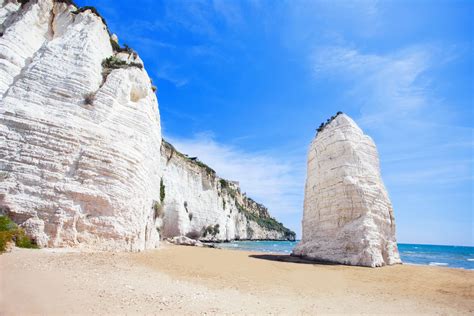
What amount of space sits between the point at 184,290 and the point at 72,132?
7.87m

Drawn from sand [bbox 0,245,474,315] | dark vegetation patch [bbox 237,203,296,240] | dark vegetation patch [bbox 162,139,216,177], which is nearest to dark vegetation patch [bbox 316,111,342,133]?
sand [bbox 0,245,474,315]

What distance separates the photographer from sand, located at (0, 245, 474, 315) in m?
4.70

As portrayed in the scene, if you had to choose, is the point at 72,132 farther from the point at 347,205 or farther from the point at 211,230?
the point at 211,230

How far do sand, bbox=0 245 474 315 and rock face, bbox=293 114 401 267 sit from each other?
157 inches

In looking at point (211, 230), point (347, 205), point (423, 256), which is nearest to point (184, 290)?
point (347, 205)

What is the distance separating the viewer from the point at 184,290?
20.7 feet

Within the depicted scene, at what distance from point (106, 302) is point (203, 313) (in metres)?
1.69

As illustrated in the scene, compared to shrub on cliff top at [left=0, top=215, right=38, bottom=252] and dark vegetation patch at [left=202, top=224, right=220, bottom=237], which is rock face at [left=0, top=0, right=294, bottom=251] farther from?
dark vegetation patch at [left=202, top=224, right=220, bottom=237]

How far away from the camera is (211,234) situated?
44219mm

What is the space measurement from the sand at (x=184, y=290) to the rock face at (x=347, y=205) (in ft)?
13.1

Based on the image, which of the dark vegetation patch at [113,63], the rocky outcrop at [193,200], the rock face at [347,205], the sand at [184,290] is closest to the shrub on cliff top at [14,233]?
the sand at [184,290]

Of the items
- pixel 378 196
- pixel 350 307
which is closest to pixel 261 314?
pixel 350 307

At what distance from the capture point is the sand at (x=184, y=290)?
4.70 m

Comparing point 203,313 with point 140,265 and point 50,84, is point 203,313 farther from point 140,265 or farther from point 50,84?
point 50,84
